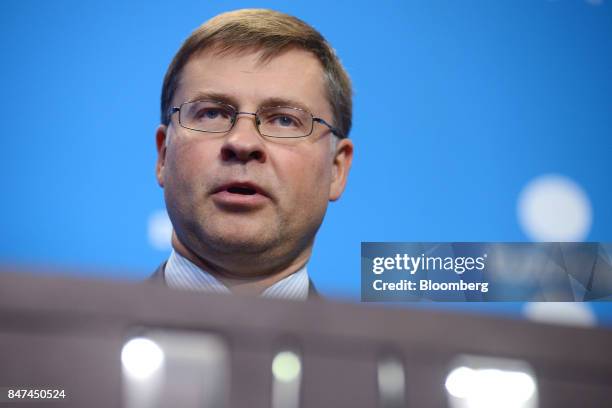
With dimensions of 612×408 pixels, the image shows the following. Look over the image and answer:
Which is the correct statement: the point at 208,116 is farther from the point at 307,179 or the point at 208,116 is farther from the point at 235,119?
the point at 307,179

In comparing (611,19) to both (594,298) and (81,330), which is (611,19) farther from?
(81,330)

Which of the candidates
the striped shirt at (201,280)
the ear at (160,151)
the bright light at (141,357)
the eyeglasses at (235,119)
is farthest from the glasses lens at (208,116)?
the bright light at (141,357)

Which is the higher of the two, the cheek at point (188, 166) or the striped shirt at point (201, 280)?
the cheek at point (188, 166)

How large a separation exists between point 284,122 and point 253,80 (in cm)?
8

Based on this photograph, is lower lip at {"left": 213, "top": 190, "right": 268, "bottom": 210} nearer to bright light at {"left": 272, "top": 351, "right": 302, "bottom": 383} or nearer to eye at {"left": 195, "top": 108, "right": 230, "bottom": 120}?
eye at {"left": 195, "top": 108, "right": 230, "bottom": 120}

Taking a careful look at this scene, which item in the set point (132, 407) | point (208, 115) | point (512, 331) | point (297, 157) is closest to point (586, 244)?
point (297, 157)

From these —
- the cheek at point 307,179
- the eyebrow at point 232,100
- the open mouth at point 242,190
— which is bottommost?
the open mouth at point 242,190

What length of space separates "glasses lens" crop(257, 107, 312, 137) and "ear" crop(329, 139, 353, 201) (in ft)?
0.37

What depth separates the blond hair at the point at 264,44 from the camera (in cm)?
109

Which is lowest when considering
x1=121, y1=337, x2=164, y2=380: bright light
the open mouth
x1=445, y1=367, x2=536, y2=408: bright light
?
x1=445, y1=367, x2=536, y2=408: bright light

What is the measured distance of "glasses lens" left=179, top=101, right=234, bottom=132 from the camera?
41.0 inches

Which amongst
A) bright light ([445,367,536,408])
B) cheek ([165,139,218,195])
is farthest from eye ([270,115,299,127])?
bright light ([445,367,536,408])

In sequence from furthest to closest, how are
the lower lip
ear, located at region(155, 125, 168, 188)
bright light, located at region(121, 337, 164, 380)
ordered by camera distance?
ear, located at region(155, 125, 168, 188)
the lower lip
bright light, located at region(121, 337, 164, 380)

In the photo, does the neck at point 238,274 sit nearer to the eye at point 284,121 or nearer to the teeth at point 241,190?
the teeth at point 241,190
